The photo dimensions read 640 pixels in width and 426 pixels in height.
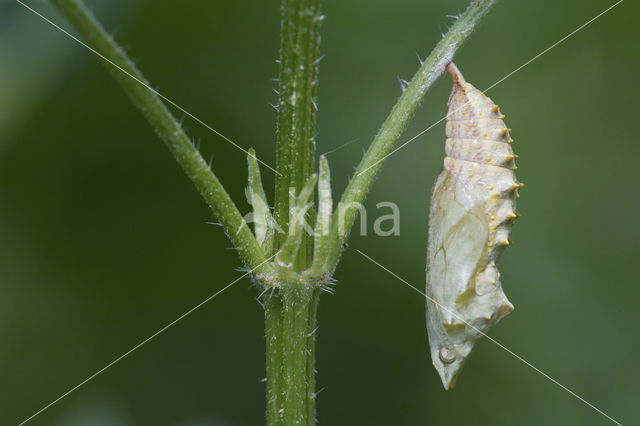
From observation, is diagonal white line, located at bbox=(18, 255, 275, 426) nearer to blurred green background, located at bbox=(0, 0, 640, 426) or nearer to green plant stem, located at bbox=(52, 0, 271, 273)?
blurred green background, located at bbox=(0, 0, 640, 426)

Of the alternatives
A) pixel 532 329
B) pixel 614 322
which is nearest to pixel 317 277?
pixel 532 329

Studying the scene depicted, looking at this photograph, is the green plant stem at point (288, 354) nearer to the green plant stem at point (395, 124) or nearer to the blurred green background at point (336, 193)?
the green plant stem at point (395, 124)

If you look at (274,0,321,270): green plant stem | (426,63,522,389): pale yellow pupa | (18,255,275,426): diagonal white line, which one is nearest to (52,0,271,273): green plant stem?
(274,0,321,270): green plant stem

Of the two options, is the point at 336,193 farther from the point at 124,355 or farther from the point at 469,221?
the point at 124,355

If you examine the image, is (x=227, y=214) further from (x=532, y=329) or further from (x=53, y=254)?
(x=532, y=329)

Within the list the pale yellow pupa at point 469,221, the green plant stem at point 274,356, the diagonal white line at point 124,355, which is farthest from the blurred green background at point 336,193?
the green plant stem at point 274,356

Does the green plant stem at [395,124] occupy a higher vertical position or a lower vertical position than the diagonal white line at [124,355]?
higher
